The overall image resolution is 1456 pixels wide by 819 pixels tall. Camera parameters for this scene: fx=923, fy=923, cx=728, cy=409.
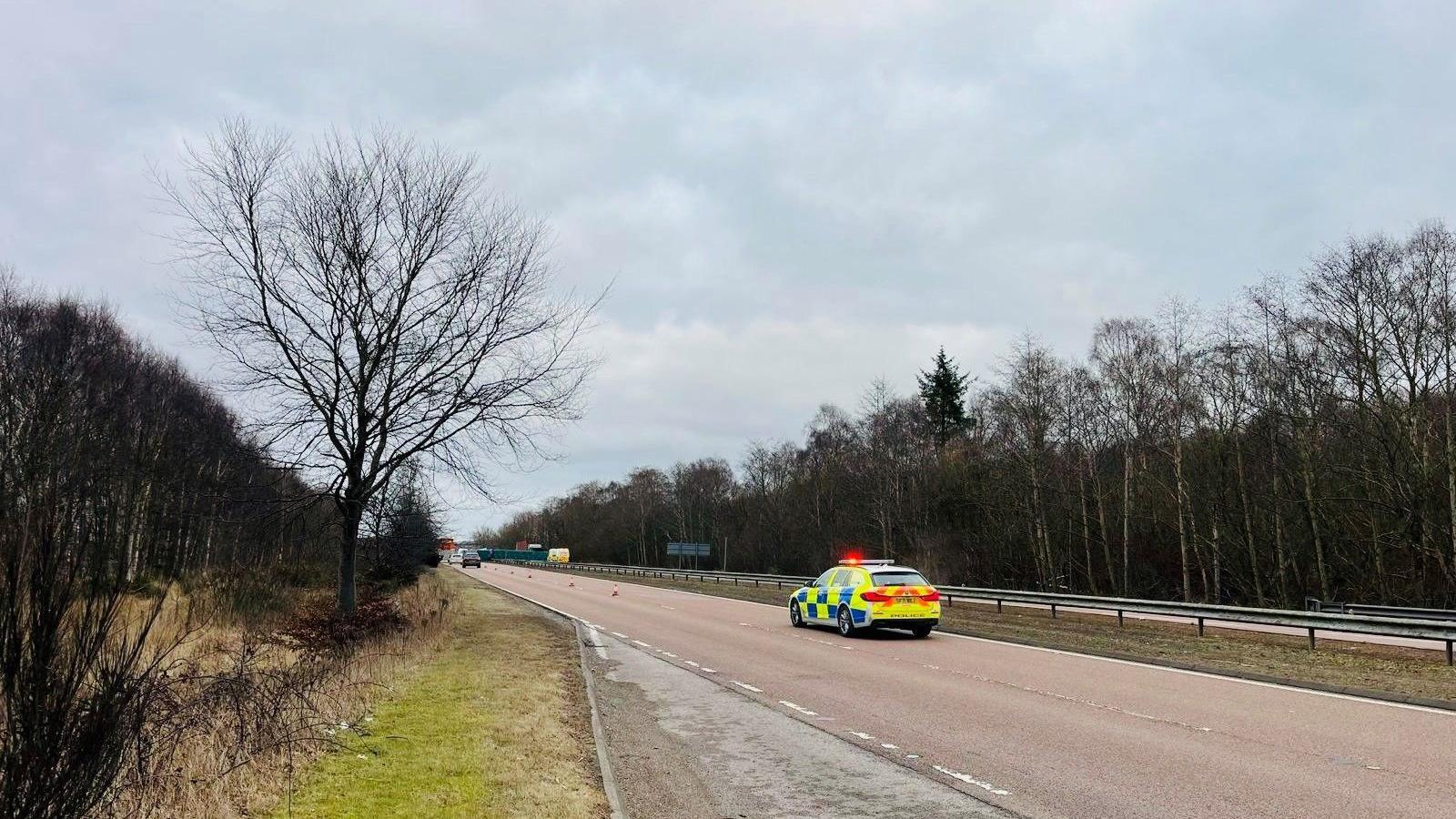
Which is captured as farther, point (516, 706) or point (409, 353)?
point (409, 353)

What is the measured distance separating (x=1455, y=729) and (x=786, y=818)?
6870 millimetres

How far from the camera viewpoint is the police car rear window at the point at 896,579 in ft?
63.9

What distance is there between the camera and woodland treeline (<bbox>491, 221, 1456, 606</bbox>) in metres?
29.4

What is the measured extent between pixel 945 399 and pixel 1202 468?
104 ft

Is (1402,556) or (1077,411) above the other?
(1077,411)

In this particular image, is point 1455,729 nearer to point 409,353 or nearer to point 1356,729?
point 1356,729

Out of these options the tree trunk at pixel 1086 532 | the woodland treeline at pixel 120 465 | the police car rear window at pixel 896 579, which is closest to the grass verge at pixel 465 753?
the woodland treeline at pixel 120 465

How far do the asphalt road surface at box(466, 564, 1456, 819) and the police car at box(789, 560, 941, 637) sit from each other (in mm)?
2379

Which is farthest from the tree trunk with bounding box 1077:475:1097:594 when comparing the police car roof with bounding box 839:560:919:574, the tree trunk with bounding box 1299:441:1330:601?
the police car roof with bounding box 839:560:919:574

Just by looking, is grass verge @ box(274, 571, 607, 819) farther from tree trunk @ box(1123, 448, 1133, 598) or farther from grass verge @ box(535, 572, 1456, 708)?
tree trunk @ box(1123, 448, 1133, 598)

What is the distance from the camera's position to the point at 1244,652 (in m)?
16.0

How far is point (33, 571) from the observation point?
402 centimetres

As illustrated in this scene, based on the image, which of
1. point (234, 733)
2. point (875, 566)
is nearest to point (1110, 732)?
point (234, 733)

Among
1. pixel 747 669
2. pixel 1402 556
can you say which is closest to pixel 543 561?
pixel 1402 556
